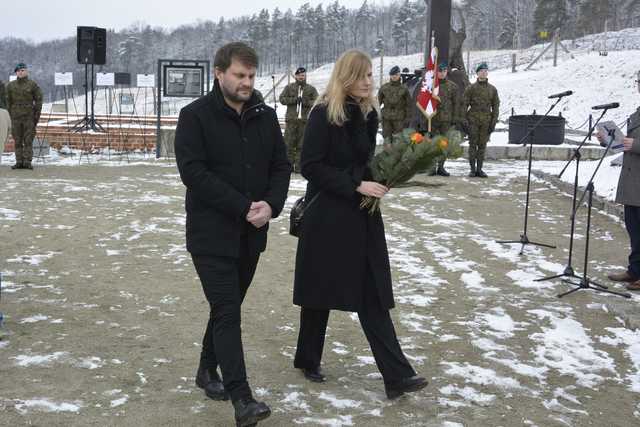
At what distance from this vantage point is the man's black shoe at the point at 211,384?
3502 mm

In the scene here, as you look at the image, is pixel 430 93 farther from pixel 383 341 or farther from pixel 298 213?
pixel 383 341

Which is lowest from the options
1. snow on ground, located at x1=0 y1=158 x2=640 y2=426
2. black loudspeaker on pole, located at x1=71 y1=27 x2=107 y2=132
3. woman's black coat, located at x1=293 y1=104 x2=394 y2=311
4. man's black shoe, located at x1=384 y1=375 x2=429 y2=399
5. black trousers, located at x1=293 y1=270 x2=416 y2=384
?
snow on ground, located at x1=0 y1=158 x2=640 y2=426

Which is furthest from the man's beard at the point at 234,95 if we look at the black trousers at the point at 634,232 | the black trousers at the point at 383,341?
the black trousers at the point at 634,232

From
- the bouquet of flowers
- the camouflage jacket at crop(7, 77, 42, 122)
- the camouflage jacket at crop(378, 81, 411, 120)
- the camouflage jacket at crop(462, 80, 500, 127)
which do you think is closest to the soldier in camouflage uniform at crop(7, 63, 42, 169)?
the camouflage jacket at crop(7, 77, 42, 122)

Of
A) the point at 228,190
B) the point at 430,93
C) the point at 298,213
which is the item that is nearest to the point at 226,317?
the point at 228,190

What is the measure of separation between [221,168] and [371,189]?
71 centimetres

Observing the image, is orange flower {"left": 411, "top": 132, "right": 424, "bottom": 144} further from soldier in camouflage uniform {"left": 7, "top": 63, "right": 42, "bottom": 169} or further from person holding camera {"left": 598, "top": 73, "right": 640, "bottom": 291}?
soldier in camouflage uniform {"left": 7, "top": 63, "right": 42, "bottom": 169}

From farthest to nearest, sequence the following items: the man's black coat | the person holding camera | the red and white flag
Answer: the red and white flag, the person holding camera, the man's black coat

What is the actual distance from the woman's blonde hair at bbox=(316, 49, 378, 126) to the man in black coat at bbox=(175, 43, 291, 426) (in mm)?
308

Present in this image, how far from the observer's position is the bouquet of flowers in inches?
138

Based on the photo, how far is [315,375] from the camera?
384 cm

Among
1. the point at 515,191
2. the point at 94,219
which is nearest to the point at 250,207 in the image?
the point at 94,219

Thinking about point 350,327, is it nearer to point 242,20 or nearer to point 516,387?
point 516,387

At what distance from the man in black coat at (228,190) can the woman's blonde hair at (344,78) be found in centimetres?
31
